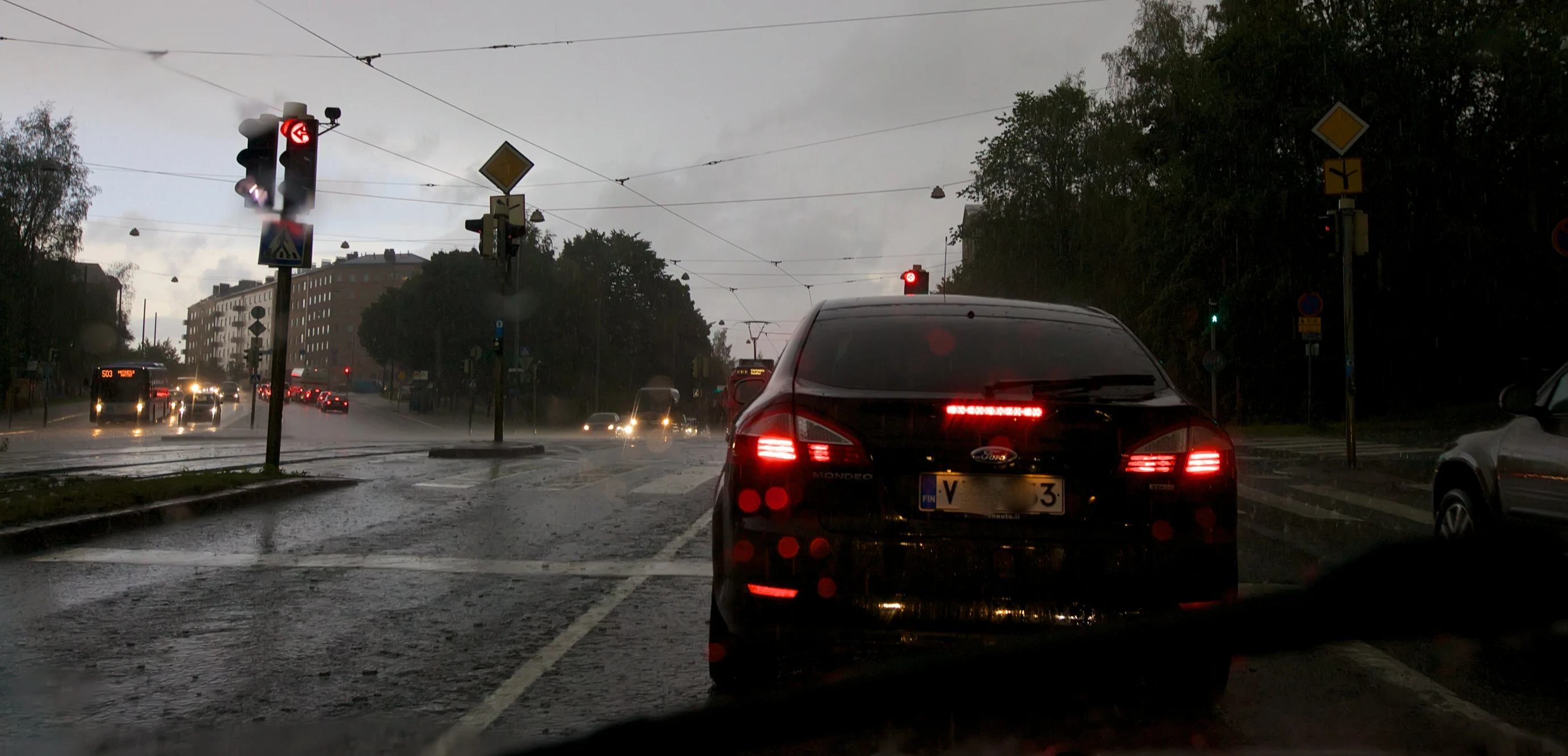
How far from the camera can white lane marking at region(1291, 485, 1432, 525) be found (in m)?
10.8

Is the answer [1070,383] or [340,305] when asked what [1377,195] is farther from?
[340,305]

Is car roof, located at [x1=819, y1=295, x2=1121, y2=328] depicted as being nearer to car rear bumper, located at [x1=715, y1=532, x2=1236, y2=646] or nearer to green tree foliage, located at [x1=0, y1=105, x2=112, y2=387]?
car rear bumper, located at [x1=715, y1=532, x2=1236, y2=646]

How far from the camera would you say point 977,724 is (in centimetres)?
255

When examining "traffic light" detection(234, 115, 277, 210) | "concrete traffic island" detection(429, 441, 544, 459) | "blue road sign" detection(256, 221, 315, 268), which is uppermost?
"traffic light" detection(234, 115, 277, 210)

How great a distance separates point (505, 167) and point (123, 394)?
143 feet

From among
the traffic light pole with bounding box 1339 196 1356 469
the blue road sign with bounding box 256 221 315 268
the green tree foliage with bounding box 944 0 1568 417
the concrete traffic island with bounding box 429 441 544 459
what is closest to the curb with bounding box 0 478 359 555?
the blue road sign with bounding box 256 221 315 268

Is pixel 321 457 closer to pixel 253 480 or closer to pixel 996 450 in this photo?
pixel 253 480

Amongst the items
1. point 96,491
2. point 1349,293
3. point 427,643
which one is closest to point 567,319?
point 1349,293

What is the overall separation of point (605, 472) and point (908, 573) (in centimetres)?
1261

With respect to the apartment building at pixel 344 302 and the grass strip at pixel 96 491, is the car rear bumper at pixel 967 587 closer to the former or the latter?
the grass strip at pixel 96 491

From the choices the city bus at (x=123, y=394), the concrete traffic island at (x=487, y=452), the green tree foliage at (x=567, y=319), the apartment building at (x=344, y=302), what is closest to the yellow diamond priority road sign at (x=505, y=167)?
the concrete traffic island at (x=487, y=452)

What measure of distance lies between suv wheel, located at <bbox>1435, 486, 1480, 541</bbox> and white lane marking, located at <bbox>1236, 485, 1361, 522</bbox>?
2.25m

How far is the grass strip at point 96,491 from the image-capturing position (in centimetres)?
855

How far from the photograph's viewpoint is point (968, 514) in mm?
3758
